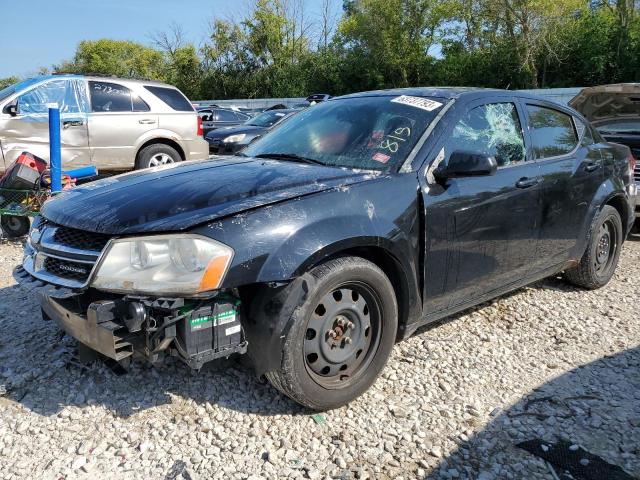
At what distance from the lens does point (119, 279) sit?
2455mm

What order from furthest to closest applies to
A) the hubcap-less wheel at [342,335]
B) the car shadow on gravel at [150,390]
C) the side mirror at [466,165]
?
1. the side mirror at [466,165]
2. the car shadow on gravel at [150,390]
3. the hubcap-less wheel at [342,335]

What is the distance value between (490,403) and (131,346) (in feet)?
6.25

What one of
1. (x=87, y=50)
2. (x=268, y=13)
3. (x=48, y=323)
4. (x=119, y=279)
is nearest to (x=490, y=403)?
(x=119, y=279)

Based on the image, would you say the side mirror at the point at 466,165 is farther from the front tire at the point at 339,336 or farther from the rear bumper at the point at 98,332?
the rear bumper at the point at 98,332

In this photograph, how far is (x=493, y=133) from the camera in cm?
378

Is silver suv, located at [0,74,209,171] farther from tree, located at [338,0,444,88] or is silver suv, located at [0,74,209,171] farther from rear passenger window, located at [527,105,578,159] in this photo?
tree, located at [338,0,444,88]

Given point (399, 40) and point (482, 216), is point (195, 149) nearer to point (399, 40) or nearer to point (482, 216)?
point (482, 216)

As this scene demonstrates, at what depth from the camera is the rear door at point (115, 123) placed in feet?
26.8

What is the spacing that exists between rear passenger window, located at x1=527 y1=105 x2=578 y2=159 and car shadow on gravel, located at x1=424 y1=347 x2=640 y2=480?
1.64 m

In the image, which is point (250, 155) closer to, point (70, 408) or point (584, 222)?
point (70, 408)

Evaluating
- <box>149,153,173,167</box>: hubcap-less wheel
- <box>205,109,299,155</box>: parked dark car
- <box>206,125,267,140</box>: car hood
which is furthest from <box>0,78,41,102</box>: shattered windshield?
<box>206,125,267,140</box>: car hood

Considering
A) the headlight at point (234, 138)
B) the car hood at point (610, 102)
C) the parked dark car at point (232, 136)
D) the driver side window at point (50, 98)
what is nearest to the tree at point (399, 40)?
the parked dark car at point (232, 136)

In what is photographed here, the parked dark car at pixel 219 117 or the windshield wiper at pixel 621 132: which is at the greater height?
the parked dark car at pixel 219 117

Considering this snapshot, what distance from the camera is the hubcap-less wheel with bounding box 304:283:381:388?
110 inches
